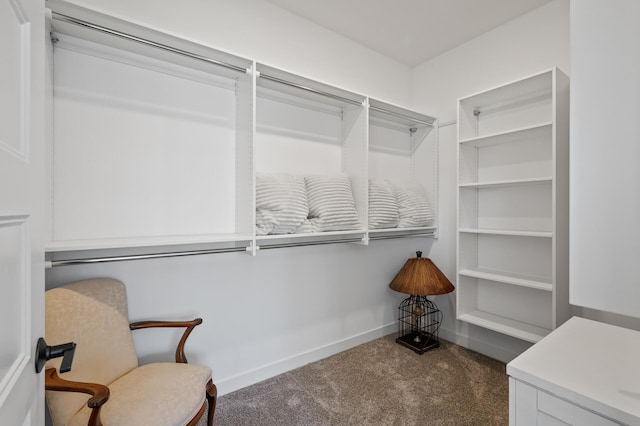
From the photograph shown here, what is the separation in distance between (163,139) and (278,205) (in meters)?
0.77

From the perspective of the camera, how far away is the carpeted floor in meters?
1.75

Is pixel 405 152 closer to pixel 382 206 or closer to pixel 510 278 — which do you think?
pixel 382 206

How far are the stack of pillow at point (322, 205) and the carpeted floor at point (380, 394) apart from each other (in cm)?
106

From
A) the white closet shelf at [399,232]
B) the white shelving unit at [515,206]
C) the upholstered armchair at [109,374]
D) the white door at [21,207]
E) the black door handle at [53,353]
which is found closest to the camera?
the white door at [21,207]

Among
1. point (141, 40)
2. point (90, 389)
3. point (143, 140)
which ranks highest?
point (141, 40)

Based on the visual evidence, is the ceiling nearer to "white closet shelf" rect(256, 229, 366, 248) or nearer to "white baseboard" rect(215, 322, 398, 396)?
"white closet shelf" rect(256, 229, 366, 248)

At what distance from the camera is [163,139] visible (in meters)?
1.77

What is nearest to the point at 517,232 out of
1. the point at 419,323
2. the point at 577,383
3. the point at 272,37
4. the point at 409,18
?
the point at 419,323

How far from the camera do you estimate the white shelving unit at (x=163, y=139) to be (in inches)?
58.9

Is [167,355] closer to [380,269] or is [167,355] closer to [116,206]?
[116,206]

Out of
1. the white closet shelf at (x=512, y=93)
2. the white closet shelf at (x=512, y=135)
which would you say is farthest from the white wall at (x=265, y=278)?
the white closet shelf at (x=512, y=135)

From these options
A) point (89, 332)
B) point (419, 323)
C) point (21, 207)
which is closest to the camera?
point (21, 207)

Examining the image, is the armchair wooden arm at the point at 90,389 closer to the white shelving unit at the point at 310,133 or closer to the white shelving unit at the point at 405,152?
the white shelving unit at the point at 310,133

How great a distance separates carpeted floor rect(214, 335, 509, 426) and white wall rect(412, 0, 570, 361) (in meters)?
0.29
